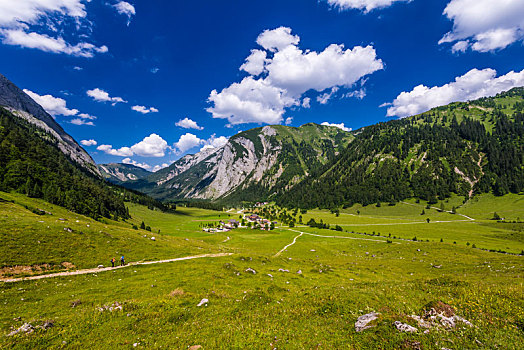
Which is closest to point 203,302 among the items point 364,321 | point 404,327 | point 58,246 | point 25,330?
point 25,330

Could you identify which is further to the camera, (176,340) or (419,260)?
(419,260)

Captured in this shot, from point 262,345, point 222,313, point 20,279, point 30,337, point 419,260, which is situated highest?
point 262,345

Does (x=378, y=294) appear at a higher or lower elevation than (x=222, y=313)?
higher

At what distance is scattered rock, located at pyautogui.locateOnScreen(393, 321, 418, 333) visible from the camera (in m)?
10.4

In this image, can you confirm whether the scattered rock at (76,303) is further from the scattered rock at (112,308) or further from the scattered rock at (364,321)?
the scattered rock at (364,321)

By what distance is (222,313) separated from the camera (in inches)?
687

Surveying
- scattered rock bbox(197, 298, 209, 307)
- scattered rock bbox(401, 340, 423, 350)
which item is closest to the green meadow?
scattered rock bbox(401, 340, 423, 350)

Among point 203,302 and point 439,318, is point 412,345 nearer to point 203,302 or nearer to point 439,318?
point 439,318

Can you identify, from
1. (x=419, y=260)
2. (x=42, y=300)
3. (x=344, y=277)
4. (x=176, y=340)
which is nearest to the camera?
(x=176, y=340)

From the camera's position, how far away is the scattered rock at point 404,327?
34.2 feet

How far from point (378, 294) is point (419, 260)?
59771mm

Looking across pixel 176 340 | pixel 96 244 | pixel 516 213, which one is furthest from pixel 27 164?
pixel 516 213

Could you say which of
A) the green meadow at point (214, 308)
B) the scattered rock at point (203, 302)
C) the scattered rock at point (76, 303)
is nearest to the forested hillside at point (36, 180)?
the green meadow at point (214, 308)

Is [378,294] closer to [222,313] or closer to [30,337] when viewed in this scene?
[222,313]
